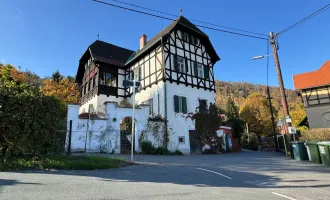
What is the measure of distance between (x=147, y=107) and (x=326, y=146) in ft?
40.6

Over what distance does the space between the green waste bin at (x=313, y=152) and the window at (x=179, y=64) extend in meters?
11.9

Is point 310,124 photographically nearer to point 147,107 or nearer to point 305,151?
point 305,151

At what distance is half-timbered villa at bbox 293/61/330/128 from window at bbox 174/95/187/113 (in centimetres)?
1770

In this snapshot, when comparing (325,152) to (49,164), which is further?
(325,152)

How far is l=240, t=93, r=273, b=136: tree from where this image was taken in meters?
41.9

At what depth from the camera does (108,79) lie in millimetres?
24969

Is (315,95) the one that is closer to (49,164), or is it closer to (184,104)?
(184,104)

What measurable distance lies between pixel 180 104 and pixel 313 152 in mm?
10615

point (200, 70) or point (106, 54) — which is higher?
point (106, 54)

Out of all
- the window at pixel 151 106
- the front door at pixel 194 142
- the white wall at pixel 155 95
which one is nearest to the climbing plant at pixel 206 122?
the front door at pixel 194 142

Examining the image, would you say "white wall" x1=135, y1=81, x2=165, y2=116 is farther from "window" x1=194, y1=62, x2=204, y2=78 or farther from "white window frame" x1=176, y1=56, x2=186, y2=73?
"window" x1=194, y1=62, x2=204, y2=78

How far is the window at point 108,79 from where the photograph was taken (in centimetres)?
2427

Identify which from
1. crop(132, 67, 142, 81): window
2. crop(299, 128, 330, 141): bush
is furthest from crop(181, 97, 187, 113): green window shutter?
crop(299, 128, 330, 141): bush

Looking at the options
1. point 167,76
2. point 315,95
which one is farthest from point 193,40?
point 315,95
